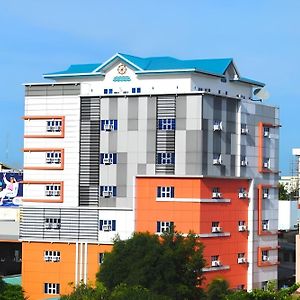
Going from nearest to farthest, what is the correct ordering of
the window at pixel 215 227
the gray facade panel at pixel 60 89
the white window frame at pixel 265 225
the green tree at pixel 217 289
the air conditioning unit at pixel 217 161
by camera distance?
the green tree at pixel 217 289
the window at pixel 215 227
the air conditioning unit at pixel 217 161
the gray facade panel at pixel 60 89
the white window frame at pixel 265 225

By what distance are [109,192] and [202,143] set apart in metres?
6.35

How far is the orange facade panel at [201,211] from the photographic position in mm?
51969

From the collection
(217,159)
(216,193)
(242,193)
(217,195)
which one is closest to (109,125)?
(217,159)

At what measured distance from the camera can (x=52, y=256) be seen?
180 ft

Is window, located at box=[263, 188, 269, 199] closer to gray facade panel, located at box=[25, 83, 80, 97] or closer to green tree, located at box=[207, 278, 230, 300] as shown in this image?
green tree, located at box=[207, 278, 230, 300]

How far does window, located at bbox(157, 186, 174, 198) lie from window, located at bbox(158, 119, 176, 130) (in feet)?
11.1

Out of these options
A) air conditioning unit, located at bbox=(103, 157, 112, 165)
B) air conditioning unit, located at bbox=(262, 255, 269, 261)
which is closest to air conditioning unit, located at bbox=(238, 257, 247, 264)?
air conditioning unit, located at bbox=(262, 255, 269, 261)

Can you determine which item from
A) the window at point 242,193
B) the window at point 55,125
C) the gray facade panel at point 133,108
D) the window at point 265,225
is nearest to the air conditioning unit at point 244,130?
the window at point 242,193

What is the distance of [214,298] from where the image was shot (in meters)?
47.3

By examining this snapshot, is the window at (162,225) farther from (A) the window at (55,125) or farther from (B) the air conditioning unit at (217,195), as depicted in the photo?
(A) the window at (55,125)

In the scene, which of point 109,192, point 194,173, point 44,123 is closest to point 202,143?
point 194,173

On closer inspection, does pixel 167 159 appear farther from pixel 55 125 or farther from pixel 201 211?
pixel 55 125

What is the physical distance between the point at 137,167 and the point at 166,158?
183 cm

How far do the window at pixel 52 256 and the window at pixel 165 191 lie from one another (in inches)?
286
